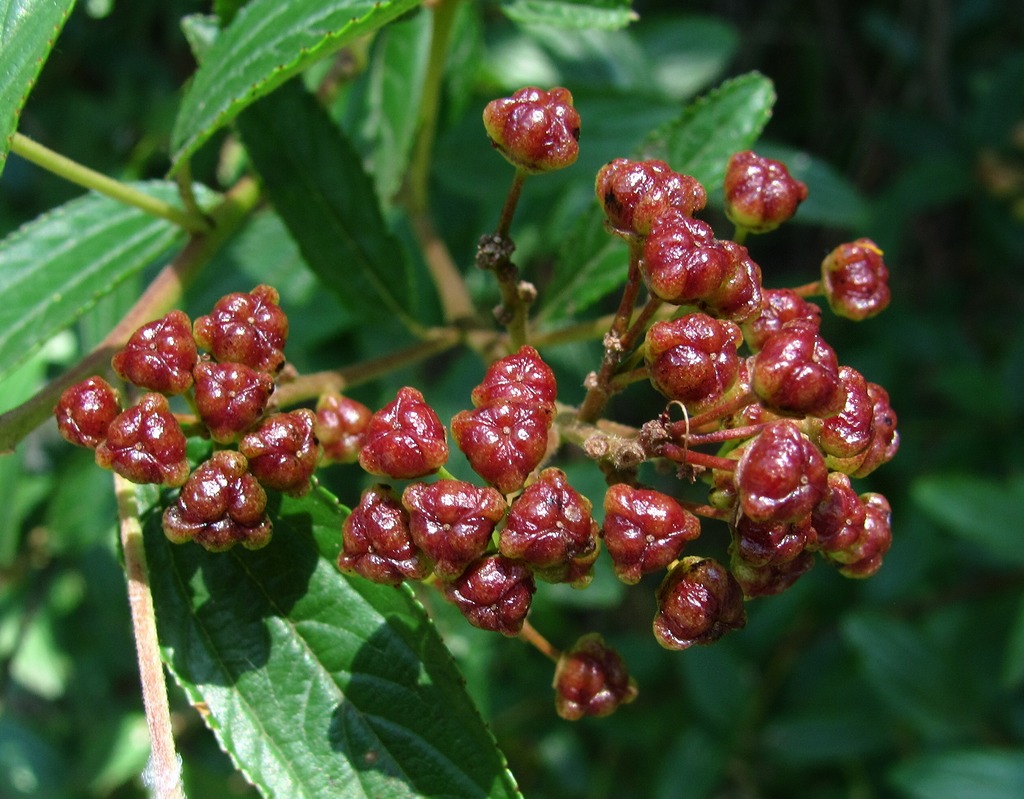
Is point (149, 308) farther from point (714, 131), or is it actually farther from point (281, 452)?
point (714, 131)

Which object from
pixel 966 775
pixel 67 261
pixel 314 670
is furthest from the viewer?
pixel 966 775

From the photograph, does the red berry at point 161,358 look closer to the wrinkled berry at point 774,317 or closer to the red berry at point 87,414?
the red berry at point 87,414

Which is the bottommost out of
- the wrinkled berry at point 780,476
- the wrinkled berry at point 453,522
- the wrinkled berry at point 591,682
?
the wrinkled berry at point 591,682

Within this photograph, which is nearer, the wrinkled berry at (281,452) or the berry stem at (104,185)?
the wrinkled berry at (281,452)

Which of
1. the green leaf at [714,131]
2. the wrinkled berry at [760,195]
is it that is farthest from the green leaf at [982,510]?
the wrinkled berry at [760,195]

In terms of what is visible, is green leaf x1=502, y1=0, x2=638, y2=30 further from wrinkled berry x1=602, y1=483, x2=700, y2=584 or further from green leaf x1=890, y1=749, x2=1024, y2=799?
green leaf x1=890, y1=749, x2=1024, y2=799

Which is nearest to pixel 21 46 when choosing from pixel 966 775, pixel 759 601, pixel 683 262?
pixel 683 262

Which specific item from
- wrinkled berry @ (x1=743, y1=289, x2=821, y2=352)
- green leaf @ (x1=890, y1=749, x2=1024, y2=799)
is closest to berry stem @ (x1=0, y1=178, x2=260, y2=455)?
wrinkled berry @ (x1=743, y1=289, x2=821, y2=352)
